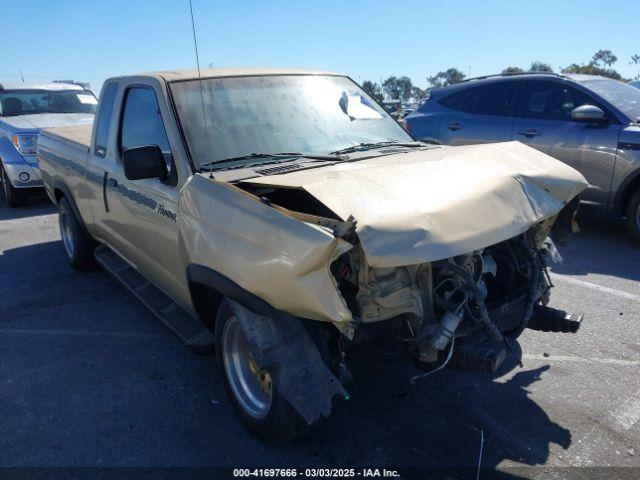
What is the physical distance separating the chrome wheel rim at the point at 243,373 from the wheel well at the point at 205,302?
222 mm

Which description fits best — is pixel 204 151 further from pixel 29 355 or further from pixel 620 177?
pixel 620 177


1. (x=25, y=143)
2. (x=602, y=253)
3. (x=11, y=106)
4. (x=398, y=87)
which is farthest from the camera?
(x=398, y=87)

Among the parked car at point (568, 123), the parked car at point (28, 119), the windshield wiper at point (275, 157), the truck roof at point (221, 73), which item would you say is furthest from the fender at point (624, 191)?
the parked car at point (28, 119)

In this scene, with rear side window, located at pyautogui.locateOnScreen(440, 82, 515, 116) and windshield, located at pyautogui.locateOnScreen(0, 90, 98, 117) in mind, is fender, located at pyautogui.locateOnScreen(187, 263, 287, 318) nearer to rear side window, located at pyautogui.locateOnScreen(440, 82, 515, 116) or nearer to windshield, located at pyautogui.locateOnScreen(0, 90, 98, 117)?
rear side window, located at pyautogui.locateOnScreen(440, 82, 515, 116)

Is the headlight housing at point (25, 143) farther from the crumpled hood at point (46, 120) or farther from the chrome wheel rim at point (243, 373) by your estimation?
the chrome wheel rim at point (243, 373)

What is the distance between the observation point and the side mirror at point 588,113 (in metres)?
6.16

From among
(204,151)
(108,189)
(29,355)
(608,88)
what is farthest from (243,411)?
(608,88)

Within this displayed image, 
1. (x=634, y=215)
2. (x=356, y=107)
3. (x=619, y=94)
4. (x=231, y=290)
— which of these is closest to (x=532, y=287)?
(x=231, y=290)

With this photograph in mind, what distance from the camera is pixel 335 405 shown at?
10.8 ft

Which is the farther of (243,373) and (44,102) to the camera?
(44,102)

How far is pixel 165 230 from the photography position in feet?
11.5

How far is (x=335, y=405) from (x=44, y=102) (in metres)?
9.69

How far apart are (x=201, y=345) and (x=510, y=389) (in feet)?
6.48

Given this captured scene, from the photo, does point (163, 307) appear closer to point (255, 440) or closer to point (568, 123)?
point (255, 440)
